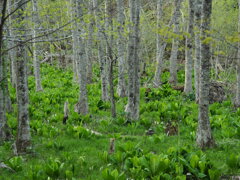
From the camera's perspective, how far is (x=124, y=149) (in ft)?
19.6

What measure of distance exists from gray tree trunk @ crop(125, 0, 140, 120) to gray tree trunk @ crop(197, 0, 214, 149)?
296 centimetres

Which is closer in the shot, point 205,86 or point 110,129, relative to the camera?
point 205,86

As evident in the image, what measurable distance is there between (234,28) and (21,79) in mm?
A: 17851

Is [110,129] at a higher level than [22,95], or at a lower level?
lower

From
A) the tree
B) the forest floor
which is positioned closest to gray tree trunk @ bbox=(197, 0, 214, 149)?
the forest floor

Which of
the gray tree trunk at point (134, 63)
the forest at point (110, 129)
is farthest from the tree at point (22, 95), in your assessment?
the gray tree trunk at point (134, 63)

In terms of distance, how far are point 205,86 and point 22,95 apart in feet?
12.9

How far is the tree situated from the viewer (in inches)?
238

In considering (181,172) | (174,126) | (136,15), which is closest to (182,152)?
(181,172)

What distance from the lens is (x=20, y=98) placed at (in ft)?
20.3

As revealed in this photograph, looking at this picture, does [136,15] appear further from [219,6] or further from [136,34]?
[219,6]

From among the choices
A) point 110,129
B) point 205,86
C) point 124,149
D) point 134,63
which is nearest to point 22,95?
point 124,149

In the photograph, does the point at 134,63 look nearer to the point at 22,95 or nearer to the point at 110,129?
the point at 110,129

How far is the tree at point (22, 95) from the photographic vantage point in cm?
605
